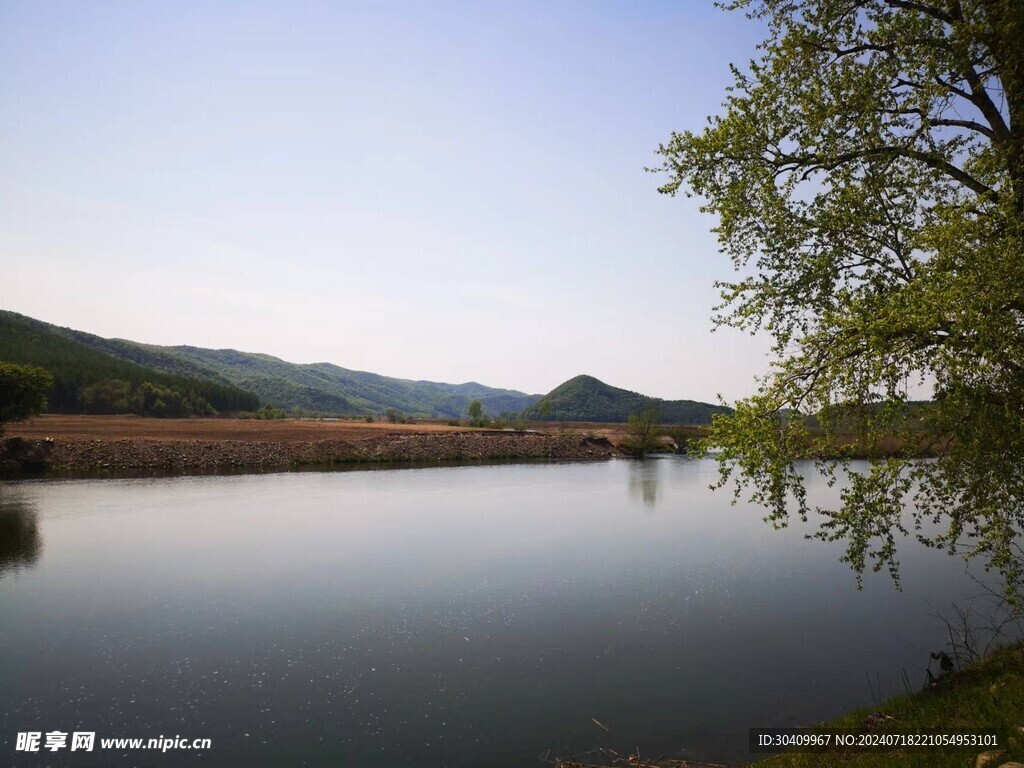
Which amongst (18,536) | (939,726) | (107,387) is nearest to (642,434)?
(18,536)

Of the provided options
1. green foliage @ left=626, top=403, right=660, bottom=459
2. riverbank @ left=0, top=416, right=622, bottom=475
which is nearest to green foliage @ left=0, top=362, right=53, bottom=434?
riverbank @ left=0, top=416, right=622, bottom=475

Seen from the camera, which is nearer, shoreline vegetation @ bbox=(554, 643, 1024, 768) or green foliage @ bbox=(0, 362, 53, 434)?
shoreline vegetation @ bbox=(554, 643, 1024, 768)

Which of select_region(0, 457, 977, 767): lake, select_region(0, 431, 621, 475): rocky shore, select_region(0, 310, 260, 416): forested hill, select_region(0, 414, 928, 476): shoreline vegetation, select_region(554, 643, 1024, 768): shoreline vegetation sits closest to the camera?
select_region(554, 643, 1024, 768): shoreline vegetation

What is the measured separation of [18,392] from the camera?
170 ft

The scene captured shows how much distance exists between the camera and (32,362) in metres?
121

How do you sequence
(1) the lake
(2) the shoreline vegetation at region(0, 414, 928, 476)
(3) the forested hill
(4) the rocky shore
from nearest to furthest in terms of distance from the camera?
1. (1) the lake
2. (4) the rocky shore
3. (2) the shoreline vegetation at region(0, 414, 928, 476)
4. (3) the forested hill

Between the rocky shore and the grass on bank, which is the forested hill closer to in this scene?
the rocky shore

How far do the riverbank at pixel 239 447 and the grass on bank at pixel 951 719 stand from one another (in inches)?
2236

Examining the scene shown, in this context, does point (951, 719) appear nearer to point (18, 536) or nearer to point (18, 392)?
point (18, 536)

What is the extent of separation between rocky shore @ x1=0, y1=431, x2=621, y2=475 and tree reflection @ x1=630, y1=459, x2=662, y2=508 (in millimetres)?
11882

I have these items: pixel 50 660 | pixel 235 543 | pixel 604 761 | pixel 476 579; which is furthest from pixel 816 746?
pixel 235 543

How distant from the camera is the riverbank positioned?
172 ft

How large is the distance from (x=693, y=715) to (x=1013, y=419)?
785 cm

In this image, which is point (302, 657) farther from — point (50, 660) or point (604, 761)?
point (604, 761)
